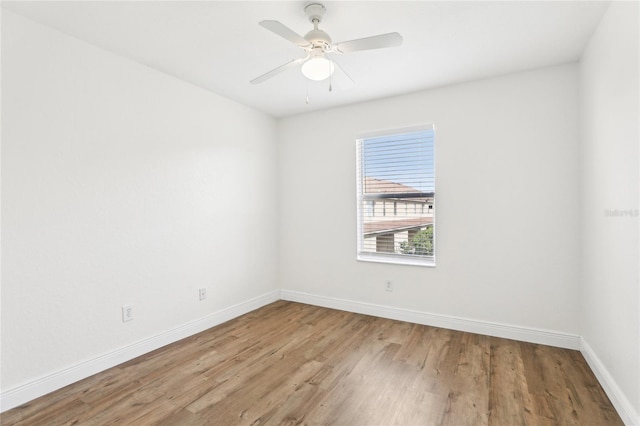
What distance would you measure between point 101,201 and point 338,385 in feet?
7.52

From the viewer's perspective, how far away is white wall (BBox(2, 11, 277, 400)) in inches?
79.7

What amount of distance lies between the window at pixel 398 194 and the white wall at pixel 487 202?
4.6 inches

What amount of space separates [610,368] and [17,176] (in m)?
4.06

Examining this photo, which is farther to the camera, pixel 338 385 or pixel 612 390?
pixel 338 385

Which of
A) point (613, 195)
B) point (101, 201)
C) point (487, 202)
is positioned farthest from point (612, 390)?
point (101, 201)

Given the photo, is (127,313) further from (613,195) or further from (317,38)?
(613,195)

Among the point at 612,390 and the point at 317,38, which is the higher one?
the point at 317,38

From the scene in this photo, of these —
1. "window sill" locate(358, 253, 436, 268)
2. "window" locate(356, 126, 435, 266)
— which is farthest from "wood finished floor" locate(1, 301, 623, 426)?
"window" locate(356, 126, 435, 266)

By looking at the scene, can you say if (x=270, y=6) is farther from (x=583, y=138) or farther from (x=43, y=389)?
(x=43, y=389)

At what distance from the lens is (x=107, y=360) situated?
246cm

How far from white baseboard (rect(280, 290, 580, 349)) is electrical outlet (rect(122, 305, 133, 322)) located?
2054mm

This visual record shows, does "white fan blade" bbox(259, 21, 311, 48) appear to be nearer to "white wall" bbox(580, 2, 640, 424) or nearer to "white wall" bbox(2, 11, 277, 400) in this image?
"white wall" bbox(2, 11, 277, 400)

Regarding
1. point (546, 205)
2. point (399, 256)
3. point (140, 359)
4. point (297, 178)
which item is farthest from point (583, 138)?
point (140, 359)

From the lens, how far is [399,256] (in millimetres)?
3646
